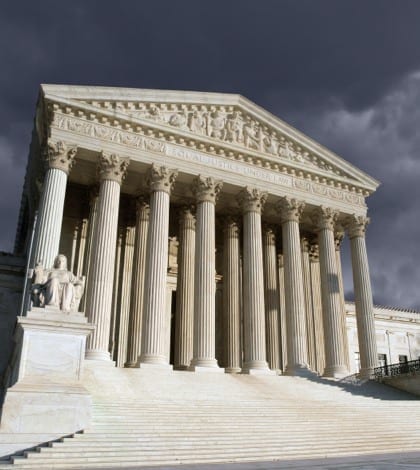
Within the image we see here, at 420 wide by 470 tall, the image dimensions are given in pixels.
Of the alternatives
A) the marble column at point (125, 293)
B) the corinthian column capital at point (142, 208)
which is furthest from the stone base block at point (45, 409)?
the corinthian column capital at point (142, 208)

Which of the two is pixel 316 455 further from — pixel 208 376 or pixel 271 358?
pixel 271 358

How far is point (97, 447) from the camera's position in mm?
12188

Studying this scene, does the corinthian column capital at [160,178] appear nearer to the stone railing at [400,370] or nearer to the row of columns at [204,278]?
the row of columns at [204,278]

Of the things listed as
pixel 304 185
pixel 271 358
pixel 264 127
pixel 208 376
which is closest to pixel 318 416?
pixel 208 376

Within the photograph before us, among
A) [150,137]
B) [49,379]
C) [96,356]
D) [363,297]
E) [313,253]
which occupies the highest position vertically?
[150,137]

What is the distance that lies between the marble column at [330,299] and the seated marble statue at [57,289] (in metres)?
19.6

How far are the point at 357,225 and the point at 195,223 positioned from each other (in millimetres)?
12052

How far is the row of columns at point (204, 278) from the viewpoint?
944 inches

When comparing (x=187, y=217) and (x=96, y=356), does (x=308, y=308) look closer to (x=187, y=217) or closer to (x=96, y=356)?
(x=187, y=217)

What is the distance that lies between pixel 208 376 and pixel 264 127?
1769 cm

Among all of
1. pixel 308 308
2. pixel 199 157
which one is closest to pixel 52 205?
pixel 199 157

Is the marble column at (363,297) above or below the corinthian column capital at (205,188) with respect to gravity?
below

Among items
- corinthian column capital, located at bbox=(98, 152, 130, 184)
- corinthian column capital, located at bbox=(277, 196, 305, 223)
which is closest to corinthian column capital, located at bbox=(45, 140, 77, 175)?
corinthian column capital, located at bbox=(98, 152, 130, 184)

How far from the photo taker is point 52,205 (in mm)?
23875
